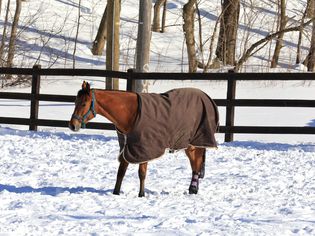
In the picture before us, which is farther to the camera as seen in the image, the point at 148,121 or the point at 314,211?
the point at 148,121

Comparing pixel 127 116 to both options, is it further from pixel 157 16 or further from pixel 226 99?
pixel 157 16

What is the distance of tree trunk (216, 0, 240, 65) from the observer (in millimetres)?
24578

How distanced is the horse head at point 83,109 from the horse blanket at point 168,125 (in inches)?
17.0

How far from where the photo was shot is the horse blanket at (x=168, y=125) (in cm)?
727

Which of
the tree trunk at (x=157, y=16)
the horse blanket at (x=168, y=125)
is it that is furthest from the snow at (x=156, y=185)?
the tree trunk at (x=157, y=16)

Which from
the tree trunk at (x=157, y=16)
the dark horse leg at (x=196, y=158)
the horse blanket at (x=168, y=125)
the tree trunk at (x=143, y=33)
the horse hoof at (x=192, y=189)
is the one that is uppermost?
the tree trunk at (x=157, y=16)

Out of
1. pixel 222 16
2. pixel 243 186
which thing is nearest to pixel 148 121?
pixel 243 186

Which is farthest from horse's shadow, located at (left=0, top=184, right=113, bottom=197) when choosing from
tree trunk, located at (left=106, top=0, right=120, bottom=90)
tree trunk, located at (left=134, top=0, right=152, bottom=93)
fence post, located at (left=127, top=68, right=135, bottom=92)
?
tree trunk, located at (left=106, top=0, right=120, bottom=90)

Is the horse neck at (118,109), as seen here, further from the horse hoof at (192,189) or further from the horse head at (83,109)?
the horse hoof at (192,189)

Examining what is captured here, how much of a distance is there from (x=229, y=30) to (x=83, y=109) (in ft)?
60.4

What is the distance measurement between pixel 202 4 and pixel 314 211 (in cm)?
3394

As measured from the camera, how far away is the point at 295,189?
8.00 metres

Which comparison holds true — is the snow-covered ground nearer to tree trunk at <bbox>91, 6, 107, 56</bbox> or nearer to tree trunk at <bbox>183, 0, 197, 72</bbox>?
tree trunk at <bbox>183, 0, 197, 72</bbox>

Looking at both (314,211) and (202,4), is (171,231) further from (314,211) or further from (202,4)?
(202,4)
